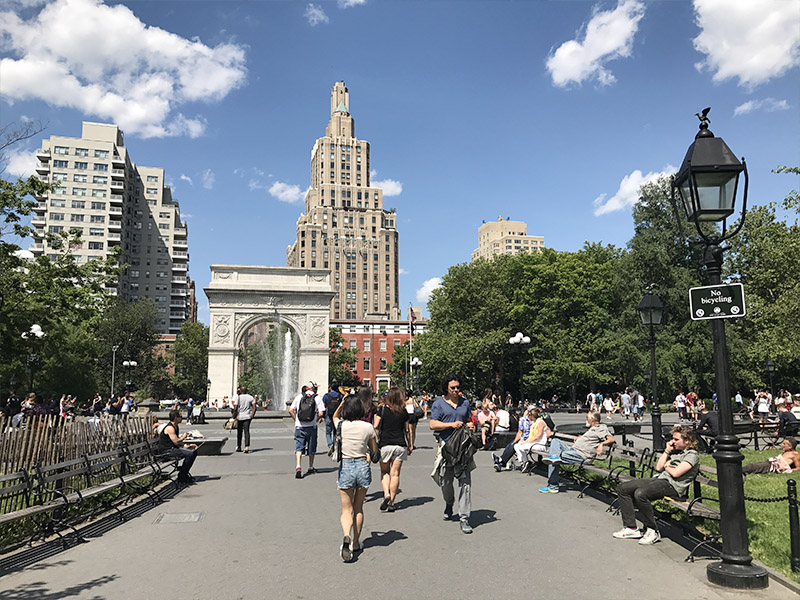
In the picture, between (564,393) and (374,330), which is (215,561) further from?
(374,330)

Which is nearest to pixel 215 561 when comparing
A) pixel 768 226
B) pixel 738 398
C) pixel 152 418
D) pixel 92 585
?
pixel 92 585

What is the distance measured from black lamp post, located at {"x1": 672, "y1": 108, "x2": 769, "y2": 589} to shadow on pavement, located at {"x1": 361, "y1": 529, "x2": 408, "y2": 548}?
3.39 m

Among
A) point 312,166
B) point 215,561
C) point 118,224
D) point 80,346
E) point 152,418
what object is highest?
point 312,166

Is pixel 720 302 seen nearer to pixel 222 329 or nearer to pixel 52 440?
pixel 52 440

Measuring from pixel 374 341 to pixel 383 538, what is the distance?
93.6 meters

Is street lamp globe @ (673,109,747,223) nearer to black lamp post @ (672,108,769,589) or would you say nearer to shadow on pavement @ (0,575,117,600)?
black lamp post @ (672,108,769,589)

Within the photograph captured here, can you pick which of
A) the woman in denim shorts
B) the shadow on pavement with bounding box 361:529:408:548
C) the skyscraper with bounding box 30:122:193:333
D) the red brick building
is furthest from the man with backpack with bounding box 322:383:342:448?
the red brick building

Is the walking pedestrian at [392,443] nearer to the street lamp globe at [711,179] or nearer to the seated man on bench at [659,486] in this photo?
the seated man on bench at [659,486]

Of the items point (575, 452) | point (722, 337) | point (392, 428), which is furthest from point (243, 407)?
point (722, 337)

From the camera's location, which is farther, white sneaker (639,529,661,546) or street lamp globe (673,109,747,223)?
white sneaker (639,529,661,546)

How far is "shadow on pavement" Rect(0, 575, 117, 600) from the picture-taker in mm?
5453

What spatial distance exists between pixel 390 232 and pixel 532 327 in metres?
89.9

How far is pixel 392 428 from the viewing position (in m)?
9.55

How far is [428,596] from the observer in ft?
17.8
